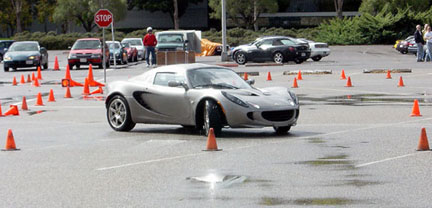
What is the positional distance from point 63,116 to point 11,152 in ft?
20.6

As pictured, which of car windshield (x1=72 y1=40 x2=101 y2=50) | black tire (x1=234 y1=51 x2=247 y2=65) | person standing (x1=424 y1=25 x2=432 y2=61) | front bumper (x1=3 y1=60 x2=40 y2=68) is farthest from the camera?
black tire (x1=234 y1=51 x2=247 y2=65)

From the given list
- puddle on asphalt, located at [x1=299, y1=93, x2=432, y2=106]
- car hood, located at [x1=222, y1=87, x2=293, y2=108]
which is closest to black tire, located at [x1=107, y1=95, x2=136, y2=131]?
car hood, located at [x1=222, y1=87, x2=293, y2=108]

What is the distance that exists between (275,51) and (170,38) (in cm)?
547

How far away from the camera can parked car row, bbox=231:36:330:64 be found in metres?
43.8

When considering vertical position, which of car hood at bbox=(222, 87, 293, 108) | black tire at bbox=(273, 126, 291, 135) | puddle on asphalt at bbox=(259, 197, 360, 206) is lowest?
black tire at bbox=(273, 126, 291, 135)

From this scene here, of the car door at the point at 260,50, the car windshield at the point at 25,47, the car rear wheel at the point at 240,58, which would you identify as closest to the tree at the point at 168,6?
the car rear wheel at the point at 240,58

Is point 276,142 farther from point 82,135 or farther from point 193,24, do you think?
point 193,24

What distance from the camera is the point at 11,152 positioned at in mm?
13367

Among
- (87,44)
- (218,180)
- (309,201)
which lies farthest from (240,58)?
(309,201)

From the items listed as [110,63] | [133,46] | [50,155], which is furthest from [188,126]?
[133,46]

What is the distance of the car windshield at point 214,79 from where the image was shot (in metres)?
15.1

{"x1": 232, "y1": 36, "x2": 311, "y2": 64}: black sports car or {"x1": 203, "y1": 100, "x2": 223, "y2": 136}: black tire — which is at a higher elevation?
{"x1": 203, "y1": 100, "x2": 223, "y2": 136}: black tire

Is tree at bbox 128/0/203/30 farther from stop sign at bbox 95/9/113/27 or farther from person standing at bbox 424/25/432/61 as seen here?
stop sign at bbox 95/9/113/27

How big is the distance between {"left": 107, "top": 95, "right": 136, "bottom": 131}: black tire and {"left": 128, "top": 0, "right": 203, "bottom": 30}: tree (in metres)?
75.5
